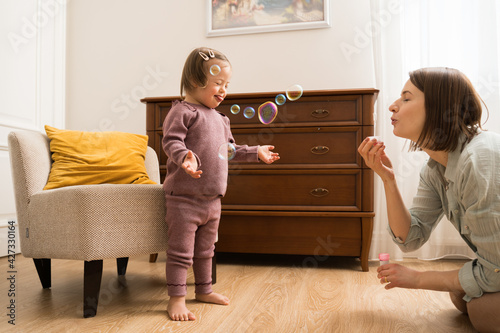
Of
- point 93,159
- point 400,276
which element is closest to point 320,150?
point 400,276

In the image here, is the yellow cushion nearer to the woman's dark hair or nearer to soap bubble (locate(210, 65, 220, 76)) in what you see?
soap bubble (locate(210, 65, 220, 76))

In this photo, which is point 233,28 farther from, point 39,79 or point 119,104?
point 39,79

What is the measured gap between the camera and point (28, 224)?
158 centimetres

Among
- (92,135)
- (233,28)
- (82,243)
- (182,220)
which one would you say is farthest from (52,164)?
(233,28)

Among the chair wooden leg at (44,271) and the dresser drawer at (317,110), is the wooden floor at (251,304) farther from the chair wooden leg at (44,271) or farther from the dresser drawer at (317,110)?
the dresser drawer at (317,110)

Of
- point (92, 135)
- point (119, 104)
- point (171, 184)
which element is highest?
point (119, 104)

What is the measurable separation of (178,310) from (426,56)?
205 cm

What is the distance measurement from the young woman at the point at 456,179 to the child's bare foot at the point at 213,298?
559mm

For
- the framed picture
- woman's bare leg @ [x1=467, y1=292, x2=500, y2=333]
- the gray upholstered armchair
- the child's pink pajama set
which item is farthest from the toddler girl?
the framed picture

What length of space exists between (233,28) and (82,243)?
1967 mm

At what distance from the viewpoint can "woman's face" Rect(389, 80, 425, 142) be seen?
1.25 metres

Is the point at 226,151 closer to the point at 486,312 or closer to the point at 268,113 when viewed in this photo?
the point at 268,113

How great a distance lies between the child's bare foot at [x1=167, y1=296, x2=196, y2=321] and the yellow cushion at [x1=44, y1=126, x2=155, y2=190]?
2.30 ft

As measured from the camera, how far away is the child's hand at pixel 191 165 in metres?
1.31
